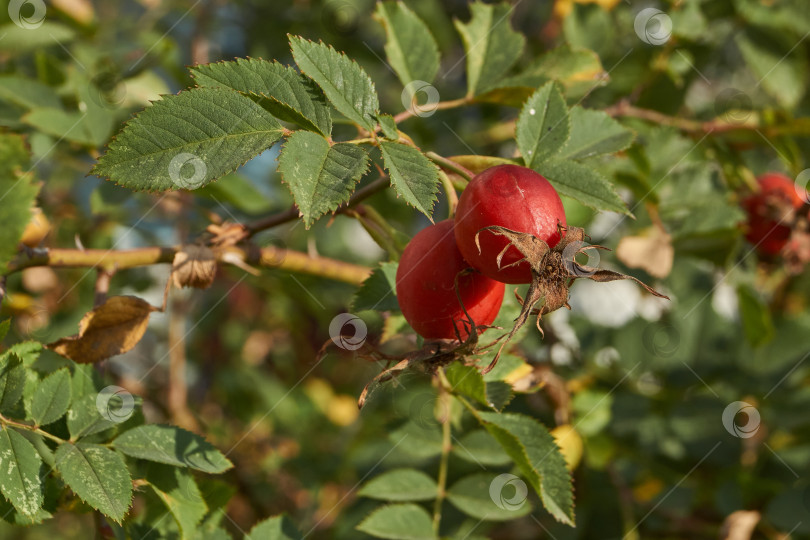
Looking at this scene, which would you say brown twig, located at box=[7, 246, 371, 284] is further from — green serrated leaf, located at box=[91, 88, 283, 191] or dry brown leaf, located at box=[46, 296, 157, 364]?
green serrated leaf, located at box=[91, 88, 283, 191]

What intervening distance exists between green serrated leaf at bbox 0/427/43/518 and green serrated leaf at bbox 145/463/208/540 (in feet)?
0.65

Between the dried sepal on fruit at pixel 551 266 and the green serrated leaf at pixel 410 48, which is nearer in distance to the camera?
the dried sepal on fruit at pixel 551 266

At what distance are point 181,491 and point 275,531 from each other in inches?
8.2

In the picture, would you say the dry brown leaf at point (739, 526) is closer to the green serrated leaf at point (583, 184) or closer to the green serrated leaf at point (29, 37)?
the green serrated leaf at point (583, 184)

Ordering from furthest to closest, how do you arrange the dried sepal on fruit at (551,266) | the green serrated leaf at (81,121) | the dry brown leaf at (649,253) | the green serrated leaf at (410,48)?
the dry brown leaf at (649,253) < the green serrated leaf at (81,121) < the green serrated leaf at (410,48) < the dried sepal on fruit at (551,266)

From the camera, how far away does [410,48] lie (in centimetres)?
149

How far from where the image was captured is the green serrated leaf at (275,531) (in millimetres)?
1249

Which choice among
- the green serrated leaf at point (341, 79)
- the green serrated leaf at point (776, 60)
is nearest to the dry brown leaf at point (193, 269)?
the green serrated leaf at point (341, 79)

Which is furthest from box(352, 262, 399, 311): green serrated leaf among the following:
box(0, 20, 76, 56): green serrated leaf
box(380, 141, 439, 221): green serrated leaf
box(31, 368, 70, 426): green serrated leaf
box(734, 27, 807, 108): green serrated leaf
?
box(734, 27, 807, 108): green serrated leaf

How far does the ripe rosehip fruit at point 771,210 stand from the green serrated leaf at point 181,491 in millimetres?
1540

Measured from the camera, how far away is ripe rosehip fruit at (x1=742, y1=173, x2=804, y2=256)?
5.81 feet

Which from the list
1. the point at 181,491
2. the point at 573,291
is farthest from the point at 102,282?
the point at 573,291

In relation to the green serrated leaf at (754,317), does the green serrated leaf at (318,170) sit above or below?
above

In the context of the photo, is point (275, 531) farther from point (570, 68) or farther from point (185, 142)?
point (570, 68)
